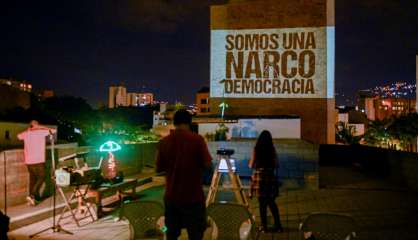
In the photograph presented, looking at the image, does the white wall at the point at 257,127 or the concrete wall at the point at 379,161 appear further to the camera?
the white wall at the point at 257,127

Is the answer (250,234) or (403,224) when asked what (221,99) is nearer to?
(403,224)

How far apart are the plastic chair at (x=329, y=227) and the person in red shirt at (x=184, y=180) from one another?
1155mm

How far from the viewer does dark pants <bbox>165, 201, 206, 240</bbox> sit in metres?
4.96

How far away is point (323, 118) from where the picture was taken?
2377 centimetres

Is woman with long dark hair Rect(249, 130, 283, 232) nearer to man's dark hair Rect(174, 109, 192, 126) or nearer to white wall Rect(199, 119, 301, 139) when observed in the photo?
man's dark hair Rect(174, 109, 192, 126)

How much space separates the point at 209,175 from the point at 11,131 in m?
9.16

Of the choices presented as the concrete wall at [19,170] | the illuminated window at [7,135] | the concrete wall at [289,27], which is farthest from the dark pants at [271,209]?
the concrete wall at [289,27]

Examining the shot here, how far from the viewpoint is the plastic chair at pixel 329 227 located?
5.05 metres

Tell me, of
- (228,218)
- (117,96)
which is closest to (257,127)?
(228,218)

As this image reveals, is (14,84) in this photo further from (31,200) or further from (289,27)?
(31,200)

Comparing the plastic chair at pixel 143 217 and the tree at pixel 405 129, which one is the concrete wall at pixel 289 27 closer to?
the plastic chair at pixel 143 217

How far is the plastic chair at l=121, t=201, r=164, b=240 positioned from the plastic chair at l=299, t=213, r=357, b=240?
1.77 meters

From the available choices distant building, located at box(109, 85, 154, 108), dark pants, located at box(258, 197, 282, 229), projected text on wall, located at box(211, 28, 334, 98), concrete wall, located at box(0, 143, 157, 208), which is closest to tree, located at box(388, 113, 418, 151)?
projected text on wall, located at box(211, 28, 334, 98)

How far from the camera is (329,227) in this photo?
16.8 ft
